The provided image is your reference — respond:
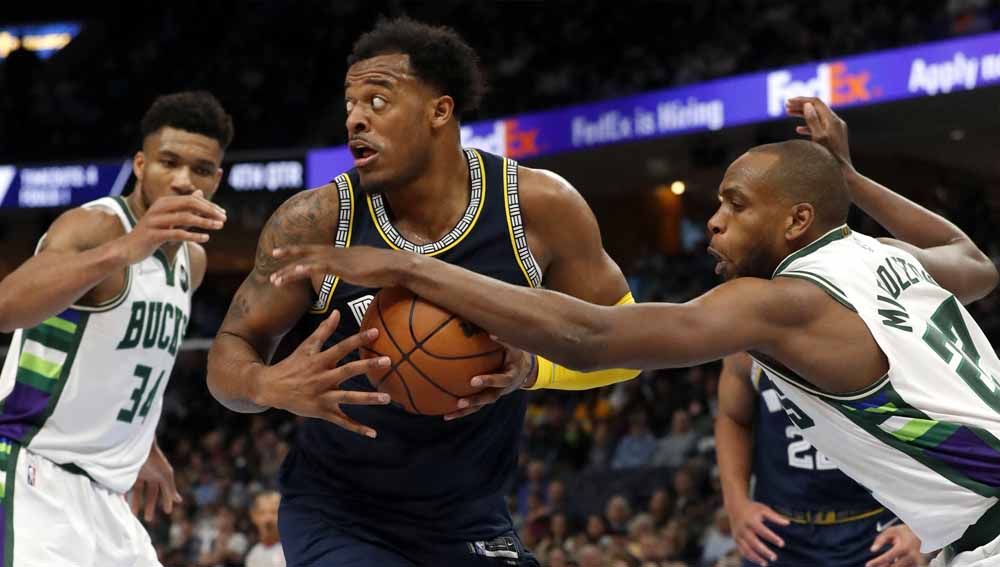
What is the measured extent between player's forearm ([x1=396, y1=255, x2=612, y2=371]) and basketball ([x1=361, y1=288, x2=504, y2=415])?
0.21ft

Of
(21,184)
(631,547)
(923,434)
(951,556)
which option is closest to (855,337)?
(923,434)

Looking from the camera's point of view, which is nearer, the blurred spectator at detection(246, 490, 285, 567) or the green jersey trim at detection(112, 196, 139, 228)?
the green jersey trim at detection(112, 196, 139, 228)

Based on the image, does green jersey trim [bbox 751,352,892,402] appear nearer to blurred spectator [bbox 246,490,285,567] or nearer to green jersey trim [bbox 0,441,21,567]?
green jersey trim [bbox 0,441,21,567]

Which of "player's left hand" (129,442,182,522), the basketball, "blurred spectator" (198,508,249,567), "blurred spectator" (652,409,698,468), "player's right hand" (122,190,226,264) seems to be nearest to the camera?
the basketball

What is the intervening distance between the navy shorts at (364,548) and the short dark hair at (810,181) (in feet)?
4.12

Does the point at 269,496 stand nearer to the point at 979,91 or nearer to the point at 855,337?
the point at 855,337

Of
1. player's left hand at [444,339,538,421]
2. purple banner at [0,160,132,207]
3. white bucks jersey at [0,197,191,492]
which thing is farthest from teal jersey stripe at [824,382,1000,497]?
purple banner at [0,160,132,207]

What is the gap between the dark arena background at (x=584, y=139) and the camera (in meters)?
11.1

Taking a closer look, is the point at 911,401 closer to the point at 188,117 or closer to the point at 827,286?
the point at 827,286

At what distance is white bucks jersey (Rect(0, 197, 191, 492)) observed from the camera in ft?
14.1

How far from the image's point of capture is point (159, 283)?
459cm

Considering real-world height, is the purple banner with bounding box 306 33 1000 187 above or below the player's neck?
above

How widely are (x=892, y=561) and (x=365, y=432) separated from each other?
235 cm

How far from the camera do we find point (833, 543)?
4664mm
